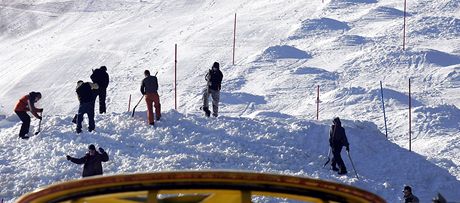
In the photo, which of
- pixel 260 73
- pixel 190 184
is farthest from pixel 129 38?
pixel 190 184

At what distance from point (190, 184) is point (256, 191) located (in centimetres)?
41

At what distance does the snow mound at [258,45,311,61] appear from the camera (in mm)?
38281

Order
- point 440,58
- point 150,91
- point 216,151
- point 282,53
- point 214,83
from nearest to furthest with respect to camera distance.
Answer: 1. point 216,151
2. point 150,91
3. point 214,83
4. point 440,58
5. point 282,53

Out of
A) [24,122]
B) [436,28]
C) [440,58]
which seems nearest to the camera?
[24,122]

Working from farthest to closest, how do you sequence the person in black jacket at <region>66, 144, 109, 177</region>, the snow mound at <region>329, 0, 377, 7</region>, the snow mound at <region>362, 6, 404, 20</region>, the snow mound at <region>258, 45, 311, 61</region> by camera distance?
the snow mound at <region>329, 0, 377, 7</region>
the snow mound at <region>362, 6, 404, 20</region>
the snow mound at <region>258, 45, 311, 61</region>
the person in black jacket at <region>66, 144, 109, 177</region>

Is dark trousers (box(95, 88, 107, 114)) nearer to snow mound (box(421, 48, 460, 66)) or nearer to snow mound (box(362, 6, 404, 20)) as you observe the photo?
snow mound (box(421, 48, 460, 66))

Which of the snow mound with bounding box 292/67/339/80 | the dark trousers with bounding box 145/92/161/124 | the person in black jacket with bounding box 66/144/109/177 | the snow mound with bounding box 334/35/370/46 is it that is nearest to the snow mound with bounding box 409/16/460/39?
the snow mound with bounding box 334/35/370/46

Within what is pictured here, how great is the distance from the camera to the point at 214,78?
76.4 feet

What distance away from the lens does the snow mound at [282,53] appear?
38281 millimetres

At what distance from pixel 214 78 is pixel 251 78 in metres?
13.0

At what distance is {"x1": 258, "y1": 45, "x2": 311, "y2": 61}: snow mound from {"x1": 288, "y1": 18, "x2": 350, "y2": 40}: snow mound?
181 cm

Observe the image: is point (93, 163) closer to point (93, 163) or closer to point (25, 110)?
point (93, 163)

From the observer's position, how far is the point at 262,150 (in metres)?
21.8

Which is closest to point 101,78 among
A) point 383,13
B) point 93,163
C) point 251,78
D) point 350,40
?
point 93,163
